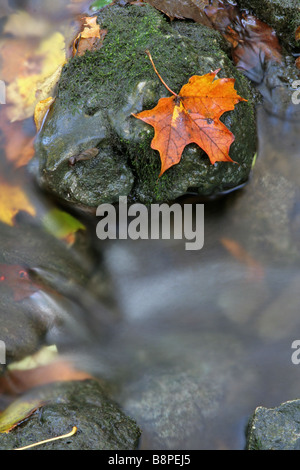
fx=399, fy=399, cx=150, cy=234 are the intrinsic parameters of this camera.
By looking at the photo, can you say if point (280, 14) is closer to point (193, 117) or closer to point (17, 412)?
point (193, 117)

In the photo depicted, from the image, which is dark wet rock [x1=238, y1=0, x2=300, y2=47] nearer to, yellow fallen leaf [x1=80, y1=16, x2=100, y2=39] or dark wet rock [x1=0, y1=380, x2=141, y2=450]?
yellow fallen leaf [x1=80, y1=16, x2=100, y2=39]

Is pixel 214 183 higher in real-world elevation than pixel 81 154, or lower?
lower

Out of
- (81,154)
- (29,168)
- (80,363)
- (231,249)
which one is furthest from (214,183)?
(80,363)

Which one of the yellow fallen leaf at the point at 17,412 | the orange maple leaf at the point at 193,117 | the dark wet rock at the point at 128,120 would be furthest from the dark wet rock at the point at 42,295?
the orange maple leaf at the point at 193,117

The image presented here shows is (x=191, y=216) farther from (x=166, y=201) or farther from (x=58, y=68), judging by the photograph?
(x=58, y=68)

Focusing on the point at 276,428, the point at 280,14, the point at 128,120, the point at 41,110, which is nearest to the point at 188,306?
the point at 276,428
